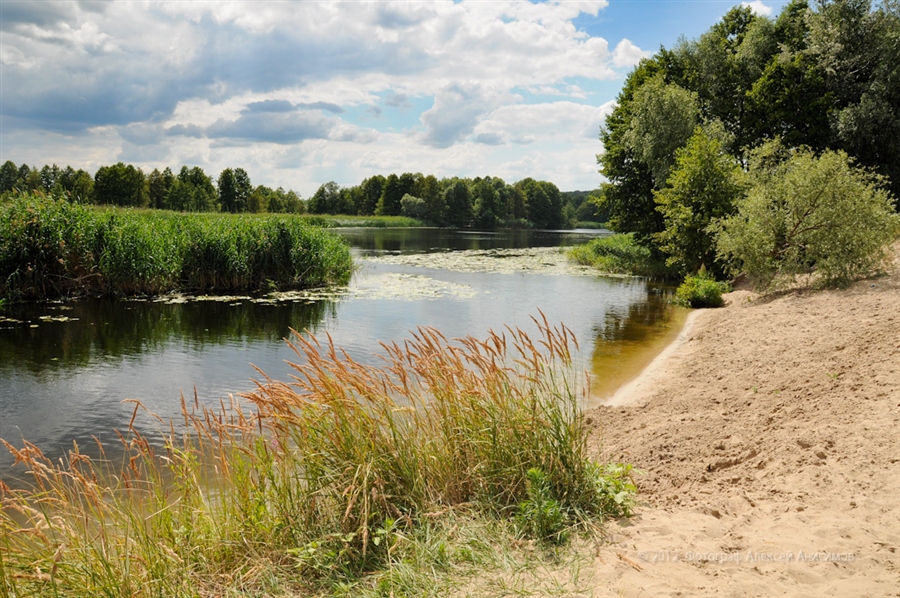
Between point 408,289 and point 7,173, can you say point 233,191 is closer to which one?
point 7,173

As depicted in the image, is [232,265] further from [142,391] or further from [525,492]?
[525,492]

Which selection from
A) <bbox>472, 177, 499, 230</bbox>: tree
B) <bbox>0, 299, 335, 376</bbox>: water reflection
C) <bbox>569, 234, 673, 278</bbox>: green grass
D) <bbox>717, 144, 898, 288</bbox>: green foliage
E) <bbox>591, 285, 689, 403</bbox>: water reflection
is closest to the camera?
<bbox>591, 285, 689, 403</bbox>: water reflection

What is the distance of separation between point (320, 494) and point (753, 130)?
35.9m

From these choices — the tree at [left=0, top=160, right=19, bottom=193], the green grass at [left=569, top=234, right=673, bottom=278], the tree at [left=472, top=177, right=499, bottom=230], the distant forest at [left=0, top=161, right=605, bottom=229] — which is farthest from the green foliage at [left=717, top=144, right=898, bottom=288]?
the tree at [left=0, top=160, right=19, bottom=193]

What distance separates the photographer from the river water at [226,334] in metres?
9.34

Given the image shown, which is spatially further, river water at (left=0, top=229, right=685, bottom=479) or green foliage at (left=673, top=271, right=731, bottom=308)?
green foliage at (left=673, top=271, right=731, bottom=308)

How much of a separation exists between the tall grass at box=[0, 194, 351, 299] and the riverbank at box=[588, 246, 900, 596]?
612 inches

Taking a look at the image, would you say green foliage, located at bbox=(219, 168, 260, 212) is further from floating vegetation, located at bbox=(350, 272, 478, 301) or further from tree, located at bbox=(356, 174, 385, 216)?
floating vegetation, located at bbox=(350, 272, 478, 301)

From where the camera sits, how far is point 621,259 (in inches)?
1321

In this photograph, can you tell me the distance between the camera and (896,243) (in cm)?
1930

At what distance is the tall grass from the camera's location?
1736 cm

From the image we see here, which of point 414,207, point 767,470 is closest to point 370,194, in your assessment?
point 414,207

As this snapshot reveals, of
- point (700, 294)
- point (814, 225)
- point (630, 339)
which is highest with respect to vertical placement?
point (814, 225)

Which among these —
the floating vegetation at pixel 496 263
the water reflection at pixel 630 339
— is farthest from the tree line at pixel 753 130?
the floating vegetation at pixel 496 263
